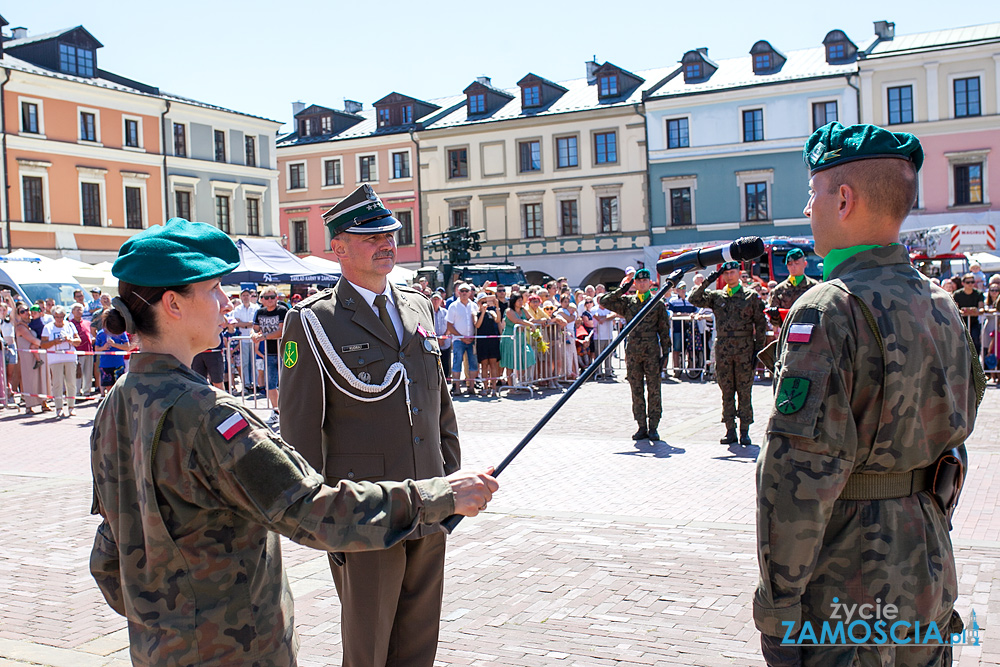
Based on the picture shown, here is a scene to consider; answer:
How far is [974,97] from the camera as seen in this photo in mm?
39750

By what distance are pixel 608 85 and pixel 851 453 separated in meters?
46.9

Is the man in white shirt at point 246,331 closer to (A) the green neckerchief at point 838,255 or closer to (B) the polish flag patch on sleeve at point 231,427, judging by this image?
(B) the polish flag patch on sleeve at point 231,427

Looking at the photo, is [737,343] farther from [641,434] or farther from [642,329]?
[641,434]

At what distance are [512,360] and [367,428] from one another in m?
13.8

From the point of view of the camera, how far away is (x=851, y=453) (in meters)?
2.33

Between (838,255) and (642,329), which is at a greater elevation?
(838,255)

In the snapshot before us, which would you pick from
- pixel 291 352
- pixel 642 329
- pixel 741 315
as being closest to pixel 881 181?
pixel 291 352

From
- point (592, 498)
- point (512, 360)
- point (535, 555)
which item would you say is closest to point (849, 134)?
point (535, 555)

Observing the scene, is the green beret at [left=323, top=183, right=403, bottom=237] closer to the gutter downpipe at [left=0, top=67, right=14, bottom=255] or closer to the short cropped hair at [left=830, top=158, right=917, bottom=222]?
the short cropped hair at [left=830, top=158, right=917, bottom=222]

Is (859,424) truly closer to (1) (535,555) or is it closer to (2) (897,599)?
(2) (897,599)

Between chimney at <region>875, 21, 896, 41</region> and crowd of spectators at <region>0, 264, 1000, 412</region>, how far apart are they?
90.5 ft

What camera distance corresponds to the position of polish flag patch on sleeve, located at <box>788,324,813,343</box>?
7.77 feet

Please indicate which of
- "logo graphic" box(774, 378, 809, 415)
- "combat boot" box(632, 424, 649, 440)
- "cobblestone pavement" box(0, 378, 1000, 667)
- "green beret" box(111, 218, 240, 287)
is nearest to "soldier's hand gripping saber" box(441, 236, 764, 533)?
"logo graphic" box(774, 378, 809, 415)

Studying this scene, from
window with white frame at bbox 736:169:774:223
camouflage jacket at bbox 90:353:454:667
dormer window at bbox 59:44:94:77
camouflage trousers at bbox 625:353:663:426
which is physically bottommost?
camouflage trousers at bbox 625:353:663:426
